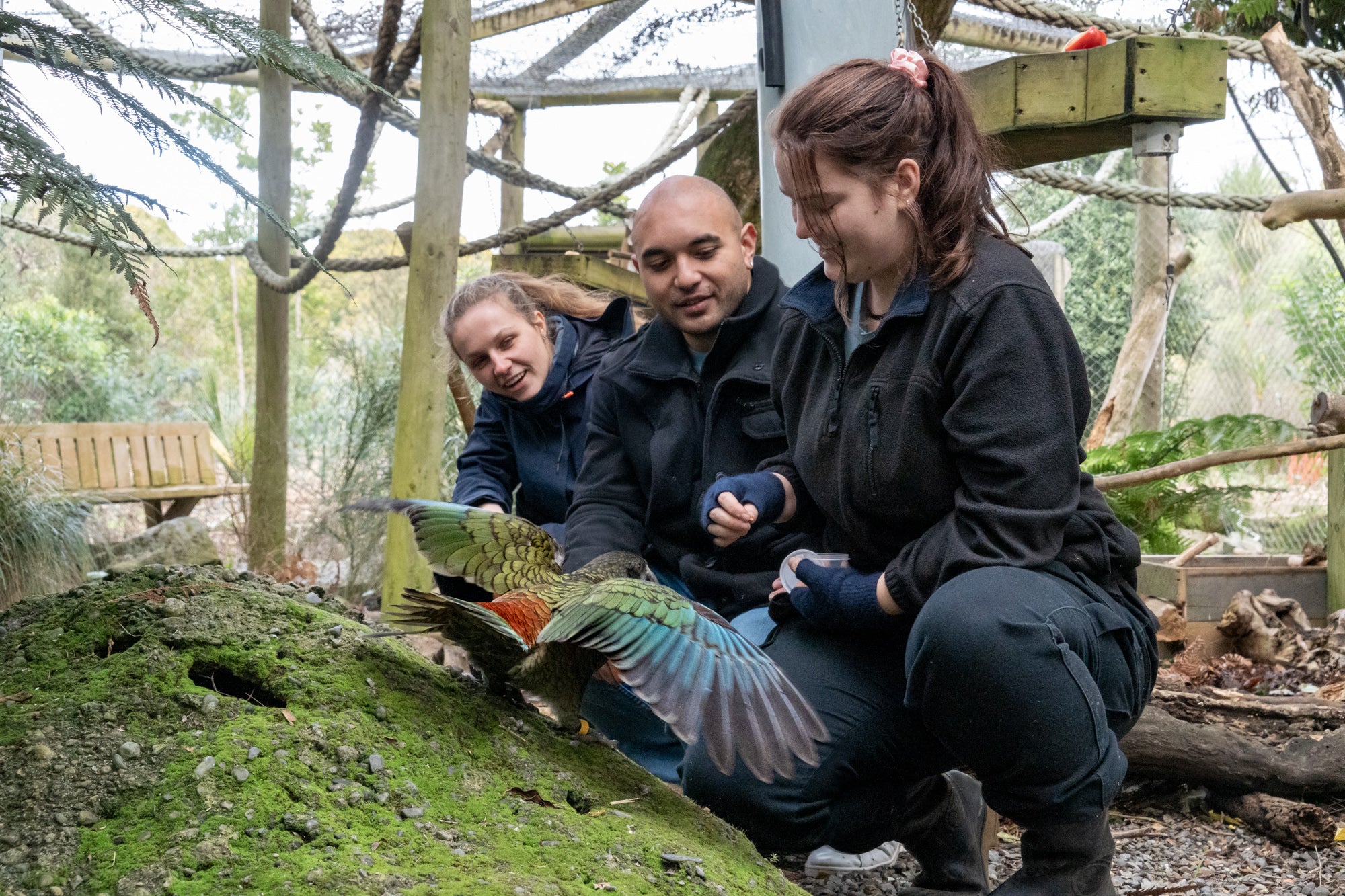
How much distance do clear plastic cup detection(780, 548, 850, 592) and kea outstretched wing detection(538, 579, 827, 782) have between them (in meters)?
0.31

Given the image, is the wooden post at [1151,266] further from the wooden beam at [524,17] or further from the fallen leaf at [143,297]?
the fallen leaf at [143,297]

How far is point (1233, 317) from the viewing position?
44.5ft

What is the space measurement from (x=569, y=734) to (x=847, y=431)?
0.68 meters

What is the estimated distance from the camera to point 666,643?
1.54 m

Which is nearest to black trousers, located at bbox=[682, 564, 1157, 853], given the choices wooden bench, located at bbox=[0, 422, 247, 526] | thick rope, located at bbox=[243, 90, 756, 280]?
thick rope, located at bbox=[243, 90, 756, 280]

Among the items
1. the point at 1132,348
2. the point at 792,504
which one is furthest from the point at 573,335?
the point at 1132,348

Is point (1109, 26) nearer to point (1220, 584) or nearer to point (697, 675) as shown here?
point (1220, 584)

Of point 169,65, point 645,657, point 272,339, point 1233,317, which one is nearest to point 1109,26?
point 645,657

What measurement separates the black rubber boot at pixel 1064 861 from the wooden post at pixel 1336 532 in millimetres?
3105

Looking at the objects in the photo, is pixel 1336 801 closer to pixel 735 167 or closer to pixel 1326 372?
pixel 735 167

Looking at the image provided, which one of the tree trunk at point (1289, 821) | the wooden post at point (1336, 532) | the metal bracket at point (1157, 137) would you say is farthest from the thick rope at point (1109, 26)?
the tree trunk at point (1289, 821)

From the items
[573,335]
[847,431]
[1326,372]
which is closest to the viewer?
[847,431]

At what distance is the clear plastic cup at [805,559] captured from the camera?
1897 mm

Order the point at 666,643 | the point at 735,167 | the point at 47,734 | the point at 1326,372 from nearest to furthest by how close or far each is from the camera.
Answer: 1. the point at 47,734
2. the point at 666,643
3. the point at 735,167
4. the point at 1326,372
